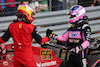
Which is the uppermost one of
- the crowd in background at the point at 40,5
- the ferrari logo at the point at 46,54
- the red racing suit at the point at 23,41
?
the crowd in background at the point at 40,5

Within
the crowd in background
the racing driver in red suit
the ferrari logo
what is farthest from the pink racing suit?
the crowd in background

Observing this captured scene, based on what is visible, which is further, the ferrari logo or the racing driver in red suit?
the ferrari logo

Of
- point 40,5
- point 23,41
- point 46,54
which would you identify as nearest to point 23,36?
point 23,41

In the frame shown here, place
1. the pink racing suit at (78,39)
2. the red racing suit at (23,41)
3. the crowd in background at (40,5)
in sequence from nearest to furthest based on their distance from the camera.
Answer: the red racing suit at (23,41), the pink racing suit at (78,39), the crowd in background at (40,5)

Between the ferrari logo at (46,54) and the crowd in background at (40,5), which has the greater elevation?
the crowd in background at (40,5)

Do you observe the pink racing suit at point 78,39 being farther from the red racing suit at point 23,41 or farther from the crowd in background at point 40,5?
the crowd in background at point 40,5

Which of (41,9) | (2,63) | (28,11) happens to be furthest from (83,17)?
(41,9)

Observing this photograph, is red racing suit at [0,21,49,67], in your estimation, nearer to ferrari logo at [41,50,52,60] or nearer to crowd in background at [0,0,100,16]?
ferrari logo at [41,50,52,60]

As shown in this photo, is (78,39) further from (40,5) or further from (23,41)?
(40,5)

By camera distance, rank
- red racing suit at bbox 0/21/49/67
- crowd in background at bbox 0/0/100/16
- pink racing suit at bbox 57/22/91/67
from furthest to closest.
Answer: crowd in background at bbox 0/0/100/16, pink racing suit at bbox 57/22/91/67, red racing suit at bbox 0/21/49/67

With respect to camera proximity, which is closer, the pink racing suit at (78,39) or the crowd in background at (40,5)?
the pink racing suit at (78,39)

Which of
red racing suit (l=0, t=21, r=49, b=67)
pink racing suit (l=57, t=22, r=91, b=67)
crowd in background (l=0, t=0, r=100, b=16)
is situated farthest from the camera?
crowd in background (l=0, t=0, r=100, b=16)

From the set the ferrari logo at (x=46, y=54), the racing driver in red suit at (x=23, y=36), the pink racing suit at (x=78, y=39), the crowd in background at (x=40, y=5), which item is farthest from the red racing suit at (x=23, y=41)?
the crowd in background at (x=40, y=5)

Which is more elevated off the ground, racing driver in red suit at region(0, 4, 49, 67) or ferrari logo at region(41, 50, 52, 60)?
racing driver in red suit at region(0, 4, 49, 67)
